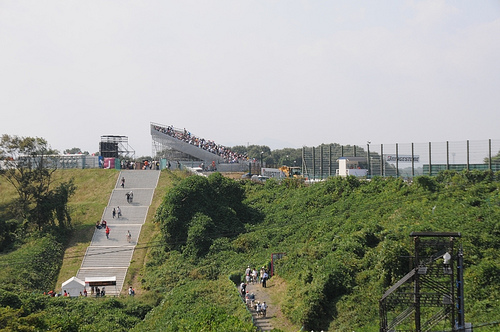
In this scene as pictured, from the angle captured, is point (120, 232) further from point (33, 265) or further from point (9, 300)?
point (9, 300)

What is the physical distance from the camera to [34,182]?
42375 millimetres

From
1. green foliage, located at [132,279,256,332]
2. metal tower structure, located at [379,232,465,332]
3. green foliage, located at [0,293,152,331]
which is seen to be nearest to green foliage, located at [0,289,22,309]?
green foliage, located at [0,293,152,331]

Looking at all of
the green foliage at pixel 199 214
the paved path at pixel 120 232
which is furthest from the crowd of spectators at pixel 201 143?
the green foliage at pixel 199 214

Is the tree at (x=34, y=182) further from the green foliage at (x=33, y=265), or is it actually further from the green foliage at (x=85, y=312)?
the green foliage at (x=85, y=312)

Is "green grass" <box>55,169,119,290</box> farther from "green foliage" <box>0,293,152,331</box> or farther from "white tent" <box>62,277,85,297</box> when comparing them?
"green foliage" <box>0,293,152,331</box>

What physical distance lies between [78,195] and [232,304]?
83.0 ft

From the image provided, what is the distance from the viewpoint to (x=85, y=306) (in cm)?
2911

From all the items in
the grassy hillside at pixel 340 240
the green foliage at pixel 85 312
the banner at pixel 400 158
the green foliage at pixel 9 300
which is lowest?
the green foliage at pixel 85 312

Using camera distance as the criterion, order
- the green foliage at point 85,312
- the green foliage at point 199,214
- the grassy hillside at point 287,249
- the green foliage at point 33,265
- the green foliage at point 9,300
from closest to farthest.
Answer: the grassy hillside at point 287,249 → the green foliage at point 85,312 → the green foliage at point 9,300 → the green foliage at point 33,265 → the green foliage at point 199,214

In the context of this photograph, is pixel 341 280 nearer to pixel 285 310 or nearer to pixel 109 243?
pixel 285 310

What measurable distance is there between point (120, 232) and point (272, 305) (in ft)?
60.0

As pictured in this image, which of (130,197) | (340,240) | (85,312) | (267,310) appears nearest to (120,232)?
(130,197)

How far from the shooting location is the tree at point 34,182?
4047 centimetres

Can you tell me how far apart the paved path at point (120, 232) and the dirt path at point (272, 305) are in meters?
10.4
